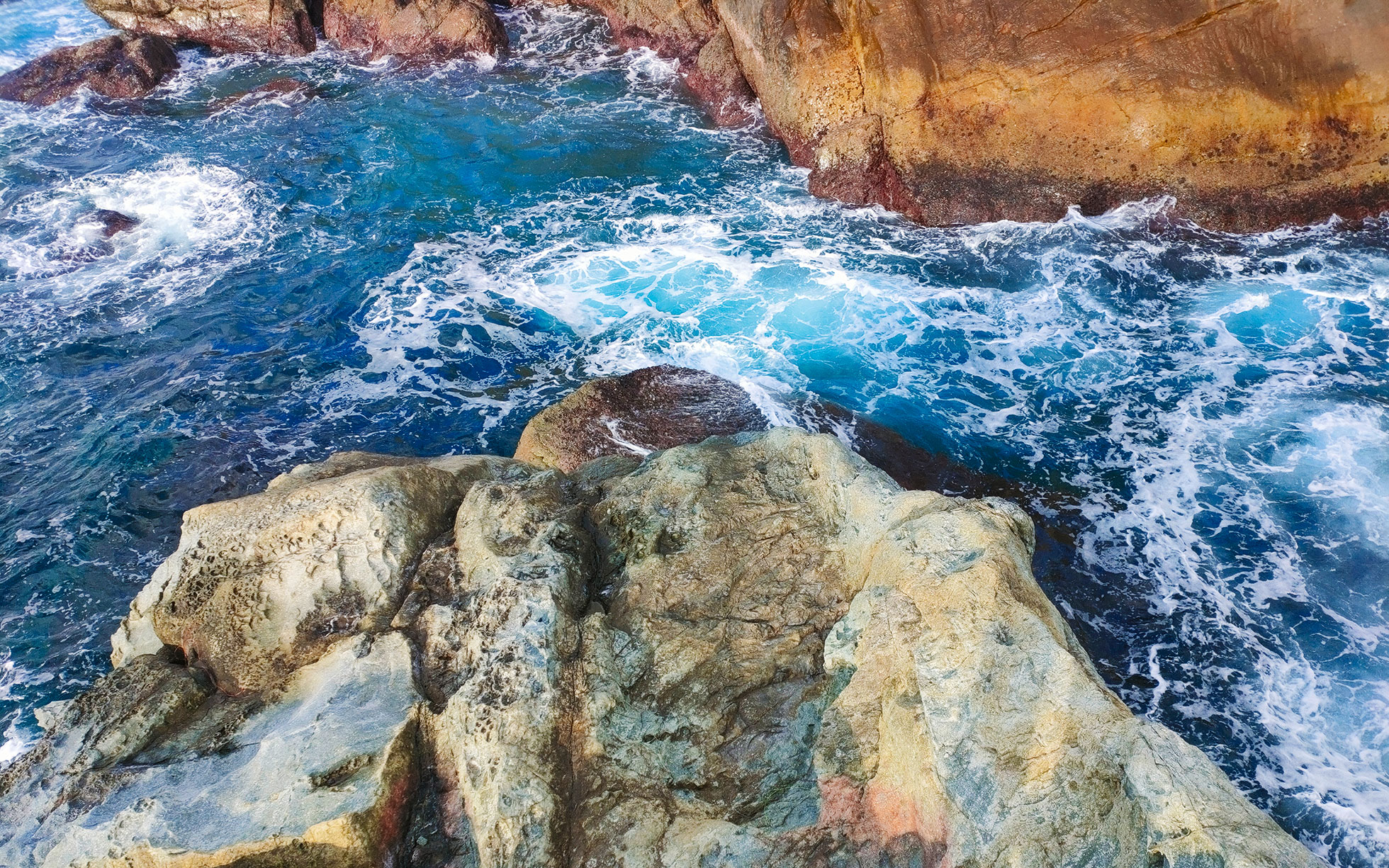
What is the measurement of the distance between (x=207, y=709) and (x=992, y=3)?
37.9ft

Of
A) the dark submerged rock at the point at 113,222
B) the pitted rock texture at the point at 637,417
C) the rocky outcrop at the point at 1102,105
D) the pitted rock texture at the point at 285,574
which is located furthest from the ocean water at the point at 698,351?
the pitted rock texture at the point at 285,574

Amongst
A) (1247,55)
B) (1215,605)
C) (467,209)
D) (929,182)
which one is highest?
(1247,55)

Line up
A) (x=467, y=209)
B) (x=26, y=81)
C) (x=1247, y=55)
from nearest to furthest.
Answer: (x=1247, y=55) → (x=467, y=209) → (x=26, y=81)

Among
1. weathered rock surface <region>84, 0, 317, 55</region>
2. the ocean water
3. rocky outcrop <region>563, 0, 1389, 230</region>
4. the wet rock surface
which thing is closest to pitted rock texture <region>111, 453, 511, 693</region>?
the ocean water

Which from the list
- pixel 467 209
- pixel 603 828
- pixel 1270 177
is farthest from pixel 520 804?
pixel 1270 177

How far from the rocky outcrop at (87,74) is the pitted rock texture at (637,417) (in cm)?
1361

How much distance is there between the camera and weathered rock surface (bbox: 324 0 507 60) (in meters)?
17.9

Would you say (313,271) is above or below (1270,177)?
below

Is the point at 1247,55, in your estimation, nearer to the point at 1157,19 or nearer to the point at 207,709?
the point at 1157,19

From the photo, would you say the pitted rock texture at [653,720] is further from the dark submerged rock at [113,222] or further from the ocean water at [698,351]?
the dark submerged rock at [113,222]

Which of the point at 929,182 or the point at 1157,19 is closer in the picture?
the point at 1157,19

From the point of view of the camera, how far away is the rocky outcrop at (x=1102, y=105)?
434 inches

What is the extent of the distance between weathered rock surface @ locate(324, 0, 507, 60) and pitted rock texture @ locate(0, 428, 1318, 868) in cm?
1469

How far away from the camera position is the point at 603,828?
4.41 meters
